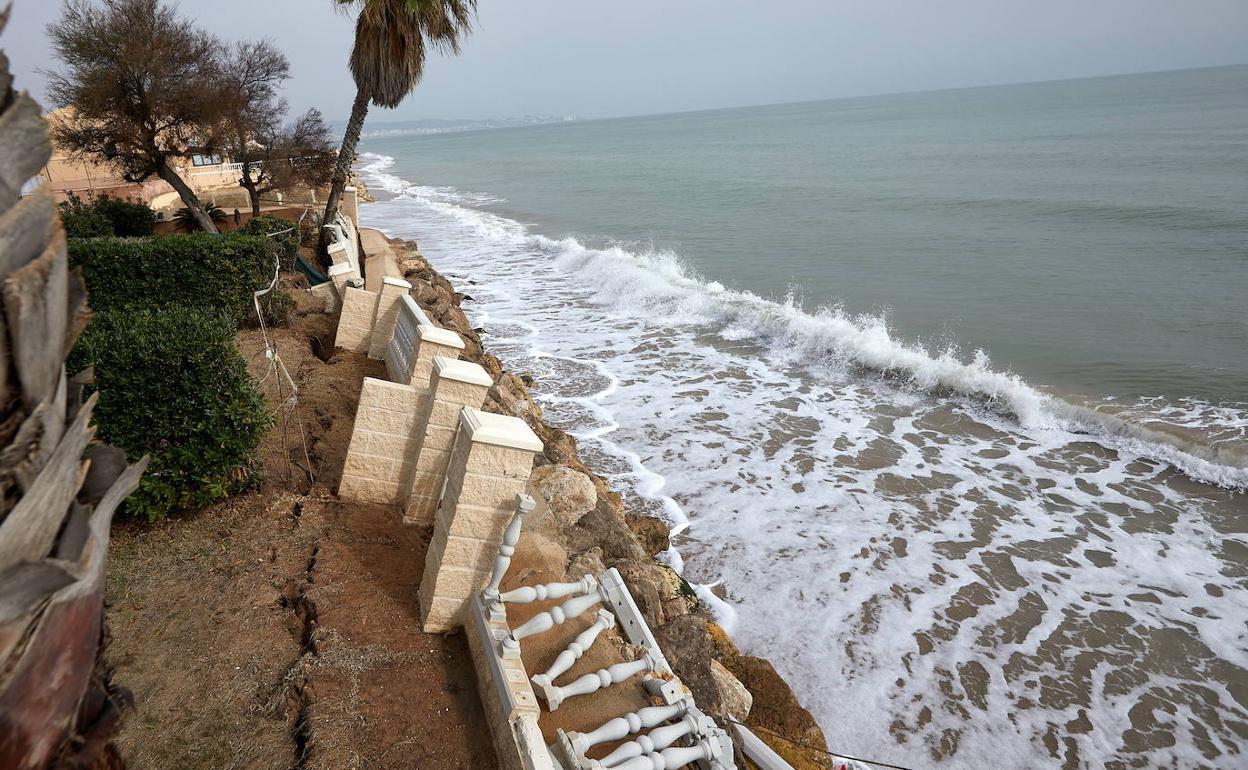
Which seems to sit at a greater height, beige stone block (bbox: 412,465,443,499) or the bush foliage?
the bush foliage

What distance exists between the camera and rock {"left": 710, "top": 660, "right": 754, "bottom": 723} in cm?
498

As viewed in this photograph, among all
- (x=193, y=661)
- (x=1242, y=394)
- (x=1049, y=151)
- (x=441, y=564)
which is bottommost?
(x=193, y=661)

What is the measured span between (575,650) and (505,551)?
0.72 meters

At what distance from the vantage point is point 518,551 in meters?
5.26

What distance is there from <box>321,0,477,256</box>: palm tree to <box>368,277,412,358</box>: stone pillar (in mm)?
7392

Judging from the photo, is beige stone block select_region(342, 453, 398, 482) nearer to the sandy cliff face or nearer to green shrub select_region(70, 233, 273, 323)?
the sandy cliff face

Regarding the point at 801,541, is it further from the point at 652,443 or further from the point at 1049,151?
the point at 1049,151

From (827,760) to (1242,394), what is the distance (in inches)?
491

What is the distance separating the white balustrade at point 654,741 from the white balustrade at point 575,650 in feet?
1.71

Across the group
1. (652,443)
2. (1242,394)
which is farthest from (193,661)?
(1242,394)

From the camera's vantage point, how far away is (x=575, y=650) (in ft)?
13.4

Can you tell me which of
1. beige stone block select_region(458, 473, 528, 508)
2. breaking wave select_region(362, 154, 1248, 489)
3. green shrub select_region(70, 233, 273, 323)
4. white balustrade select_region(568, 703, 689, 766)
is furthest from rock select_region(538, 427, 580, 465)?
breaking wave select_region(362, 154, 1248, 489)

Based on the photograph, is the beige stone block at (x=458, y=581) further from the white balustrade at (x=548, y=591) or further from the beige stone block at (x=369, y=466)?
the beige stone block at (x=369, y=466)

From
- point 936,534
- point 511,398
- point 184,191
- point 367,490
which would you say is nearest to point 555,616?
point 367,490
